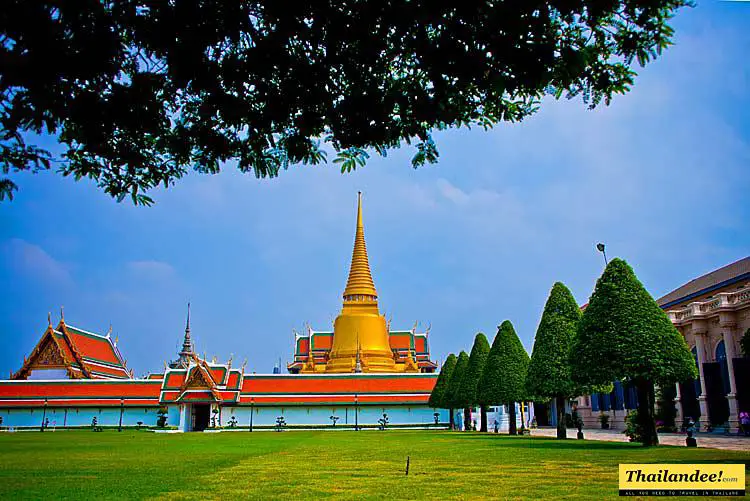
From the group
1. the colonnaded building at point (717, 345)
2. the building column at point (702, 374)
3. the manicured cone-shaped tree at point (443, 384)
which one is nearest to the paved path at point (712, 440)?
the colonnaded building at point (717, 345)

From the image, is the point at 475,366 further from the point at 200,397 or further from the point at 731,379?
the point at 200,397

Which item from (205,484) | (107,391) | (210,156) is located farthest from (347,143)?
(107,391)

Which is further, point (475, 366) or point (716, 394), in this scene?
point (475, 366)

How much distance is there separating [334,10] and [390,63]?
0.74 metres

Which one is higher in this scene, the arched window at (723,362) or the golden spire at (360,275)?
the golden spire at (360,275)

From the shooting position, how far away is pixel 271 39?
4.37 meters

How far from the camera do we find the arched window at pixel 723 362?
1282 inches

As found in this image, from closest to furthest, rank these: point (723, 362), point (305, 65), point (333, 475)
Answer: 1. point (305, 65)
2. point (333, 475)
3. point (723, 362)

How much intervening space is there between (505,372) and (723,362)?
1154 centimetres

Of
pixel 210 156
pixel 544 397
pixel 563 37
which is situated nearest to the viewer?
pixel 563 37

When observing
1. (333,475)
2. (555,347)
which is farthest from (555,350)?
(333,475)

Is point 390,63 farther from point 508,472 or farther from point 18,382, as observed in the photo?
point 18,382

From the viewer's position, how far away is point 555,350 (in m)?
26.2

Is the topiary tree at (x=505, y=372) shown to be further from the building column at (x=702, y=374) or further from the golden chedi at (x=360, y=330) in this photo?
the golden chedi at (x=360, y=330)
